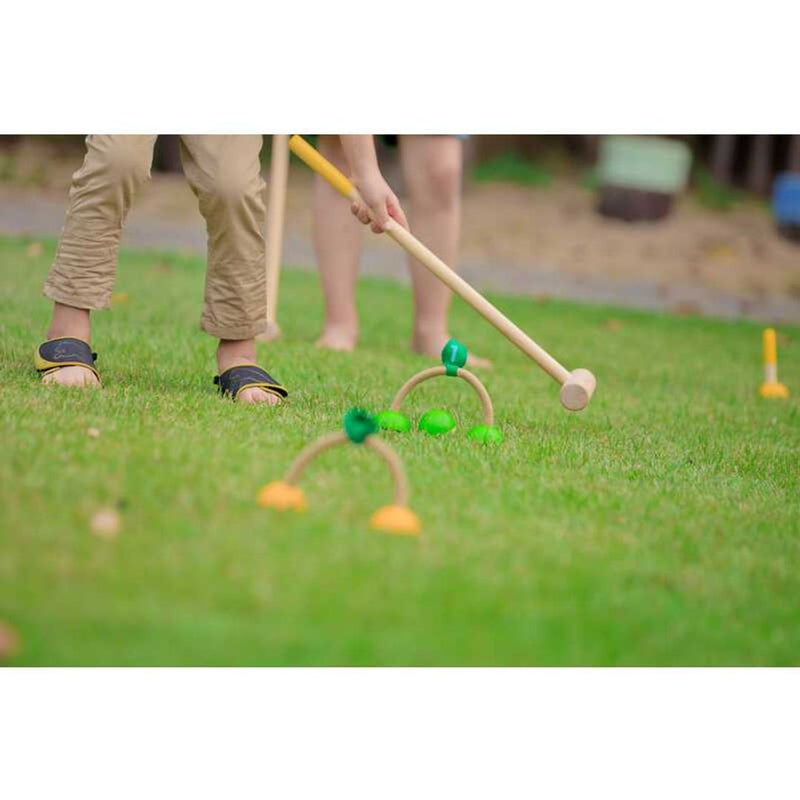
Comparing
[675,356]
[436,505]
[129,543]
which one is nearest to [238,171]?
[436,505]

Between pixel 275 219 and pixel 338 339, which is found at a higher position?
pixel 275 219

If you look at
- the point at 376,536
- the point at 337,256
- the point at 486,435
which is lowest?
the point at 376,536

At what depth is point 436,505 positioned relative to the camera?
2.12m

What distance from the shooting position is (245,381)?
2.96 meters

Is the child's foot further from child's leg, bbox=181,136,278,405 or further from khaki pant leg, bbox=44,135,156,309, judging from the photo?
khaki pant leg, bbox=44,135,156,309

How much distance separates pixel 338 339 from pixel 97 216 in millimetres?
1418

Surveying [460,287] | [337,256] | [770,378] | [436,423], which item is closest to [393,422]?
[436,423]

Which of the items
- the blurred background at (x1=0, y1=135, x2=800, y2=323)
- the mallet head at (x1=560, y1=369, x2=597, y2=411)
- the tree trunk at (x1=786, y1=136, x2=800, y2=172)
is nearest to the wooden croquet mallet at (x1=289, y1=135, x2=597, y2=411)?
the mallet head at (x1=560, y1=369, x2=597, y2=411)

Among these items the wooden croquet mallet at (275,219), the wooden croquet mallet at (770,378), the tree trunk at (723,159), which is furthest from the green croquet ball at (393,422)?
the tree trunk at (723,159)

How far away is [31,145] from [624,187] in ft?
17.0

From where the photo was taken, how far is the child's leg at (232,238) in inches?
113

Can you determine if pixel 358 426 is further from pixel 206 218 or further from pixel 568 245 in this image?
pixel 568 245

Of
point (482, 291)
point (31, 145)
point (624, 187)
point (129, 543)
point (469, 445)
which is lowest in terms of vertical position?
point (129, 543)
